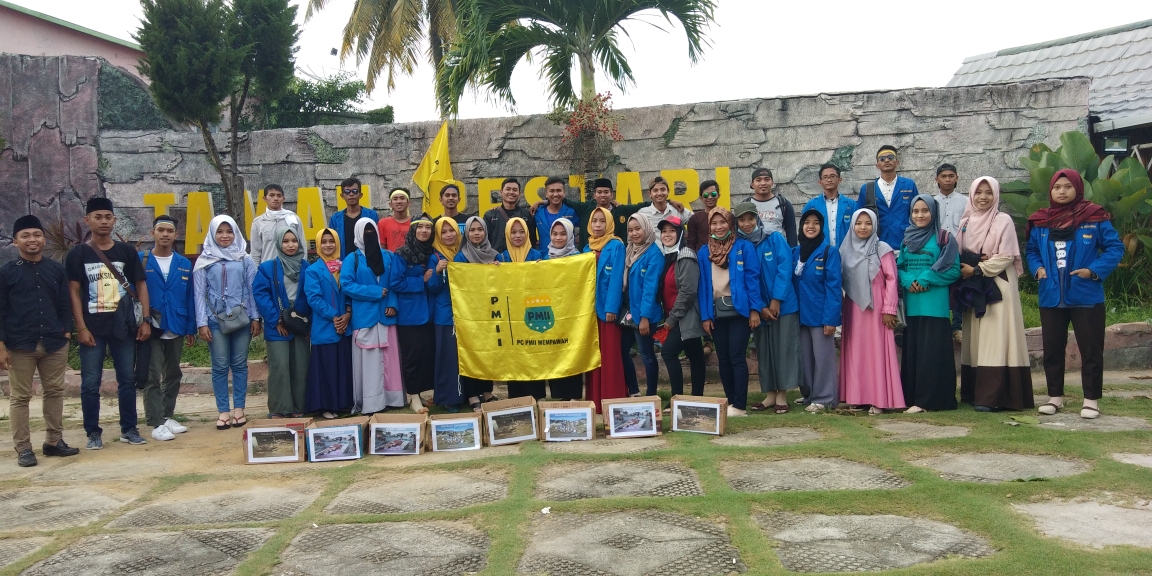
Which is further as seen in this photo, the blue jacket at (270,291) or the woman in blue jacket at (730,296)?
the blue jacket at (270,291)

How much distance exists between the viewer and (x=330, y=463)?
524cm

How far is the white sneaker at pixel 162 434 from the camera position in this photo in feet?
19.9

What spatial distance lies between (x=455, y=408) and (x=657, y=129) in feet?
12.4

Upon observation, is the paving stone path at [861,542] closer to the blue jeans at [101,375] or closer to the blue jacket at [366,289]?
the blue jacket at [366,289]

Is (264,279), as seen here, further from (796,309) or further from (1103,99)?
(1103,99)

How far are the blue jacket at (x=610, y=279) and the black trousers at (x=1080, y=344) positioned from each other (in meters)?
2.85

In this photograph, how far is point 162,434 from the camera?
6090 millimetres

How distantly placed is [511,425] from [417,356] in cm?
131

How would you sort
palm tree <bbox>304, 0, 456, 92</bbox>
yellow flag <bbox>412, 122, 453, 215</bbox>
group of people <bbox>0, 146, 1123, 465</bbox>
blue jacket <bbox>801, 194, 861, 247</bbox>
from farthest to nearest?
palm tree <bbox>304, 0, 456, 92</bbox> < yellow flag <bbox>412, 122, 453, 215</bbox> < blue jacket <bbox>801, 194, 861, 247</bbox> < group of people <bbox>0, 146, 1123, 465</bbox>

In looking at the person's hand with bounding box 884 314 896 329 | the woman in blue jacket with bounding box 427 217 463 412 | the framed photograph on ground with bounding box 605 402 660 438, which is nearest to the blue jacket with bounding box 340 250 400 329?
the woman in blue jacket with bounding box 427 217 463 412

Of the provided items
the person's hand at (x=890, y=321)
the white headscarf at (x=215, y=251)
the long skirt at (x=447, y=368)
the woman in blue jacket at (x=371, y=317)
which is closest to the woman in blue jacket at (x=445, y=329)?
the long skirt at (x=447, y=368)

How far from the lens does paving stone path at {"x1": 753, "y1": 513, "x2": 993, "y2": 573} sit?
332cm

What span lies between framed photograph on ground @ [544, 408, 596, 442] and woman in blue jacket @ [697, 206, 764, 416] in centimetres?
111

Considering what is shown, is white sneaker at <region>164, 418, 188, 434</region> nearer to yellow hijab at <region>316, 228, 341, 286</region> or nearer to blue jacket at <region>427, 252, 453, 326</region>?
yellow hijab at <region>316, 228, 341, 286</region>
